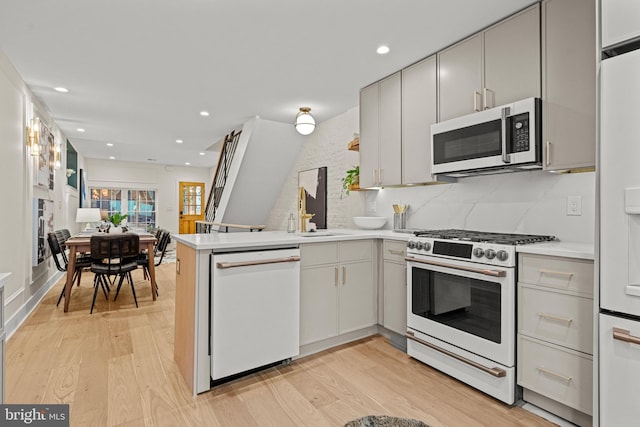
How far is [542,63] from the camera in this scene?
83.4 inches

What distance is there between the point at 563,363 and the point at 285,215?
4576 mm

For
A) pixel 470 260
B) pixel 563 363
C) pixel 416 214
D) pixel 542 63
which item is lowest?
pixel 563 363

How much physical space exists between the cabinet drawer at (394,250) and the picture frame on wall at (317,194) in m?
1.94

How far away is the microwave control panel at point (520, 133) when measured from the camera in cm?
212

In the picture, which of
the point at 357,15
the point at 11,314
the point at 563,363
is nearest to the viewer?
the point at 563,363

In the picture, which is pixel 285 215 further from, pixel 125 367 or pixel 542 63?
pixel 542 63

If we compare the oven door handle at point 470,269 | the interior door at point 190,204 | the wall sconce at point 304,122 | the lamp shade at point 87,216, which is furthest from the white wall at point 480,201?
the interior door at point 190,204

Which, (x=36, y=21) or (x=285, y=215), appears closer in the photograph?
(x=36, y=21)

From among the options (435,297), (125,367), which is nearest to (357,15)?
(435,297)

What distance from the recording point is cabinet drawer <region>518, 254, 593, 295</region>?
1677mm

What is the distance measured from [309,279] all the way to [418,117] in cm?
169
